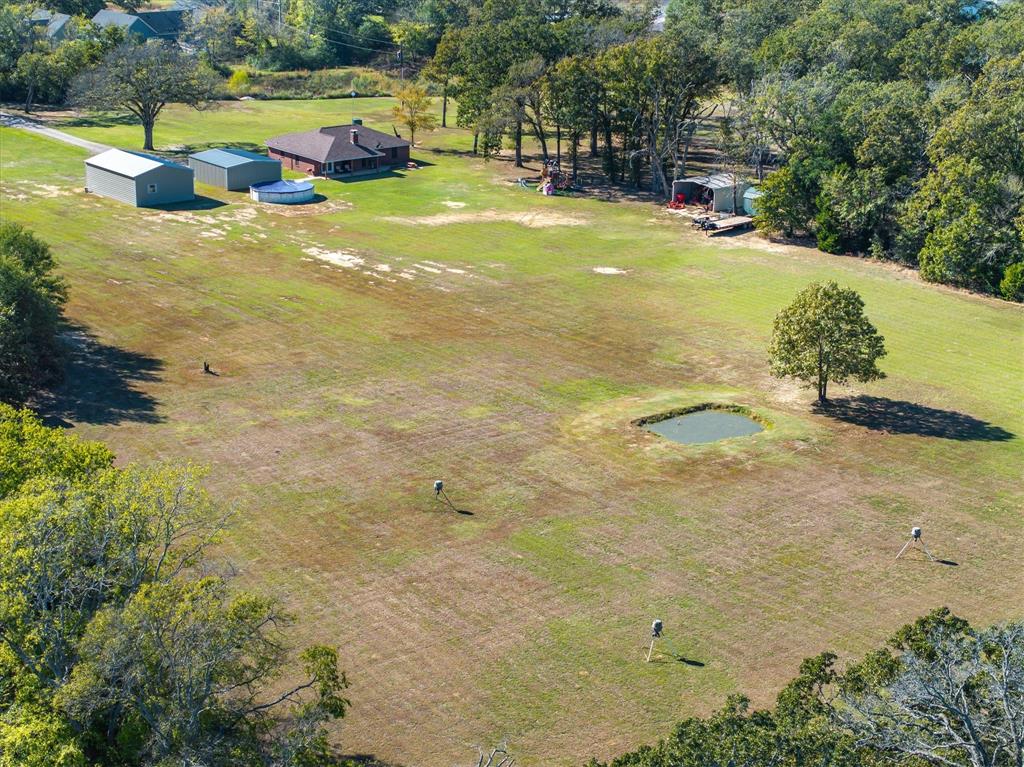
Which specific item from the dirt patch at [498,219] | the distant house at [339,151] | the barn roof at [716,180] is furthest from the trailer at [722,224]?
the distant house at [339,151]

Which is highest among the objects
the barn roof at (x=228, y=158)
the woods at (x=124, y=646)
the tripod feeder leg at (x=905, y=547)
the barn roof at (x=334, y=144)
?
the barn roof at (x=334, y=144)

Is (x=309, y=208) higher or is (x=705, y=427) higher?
(x=309, y=208)

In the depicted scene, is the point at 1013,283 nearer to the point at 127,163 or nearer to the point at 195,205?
the point at 195,205

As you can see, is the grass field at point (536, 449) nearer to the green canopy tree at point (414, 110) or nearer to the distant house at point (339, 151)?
the distant house at point (339, 151)

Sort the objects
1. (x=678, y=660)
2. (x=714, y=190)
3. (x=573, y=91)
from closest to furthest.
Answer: (x=678, y=660)
(x=714, y=190)
(x=573, y=91)

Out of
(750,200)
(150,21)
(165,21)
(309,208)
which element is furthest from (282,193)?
(165,21)

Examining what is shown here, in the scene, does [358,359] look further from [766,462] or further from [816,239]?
[816,239]

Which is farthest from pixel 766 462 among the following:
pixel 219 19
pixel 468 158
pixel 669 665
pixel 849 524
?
pixel 219 19
